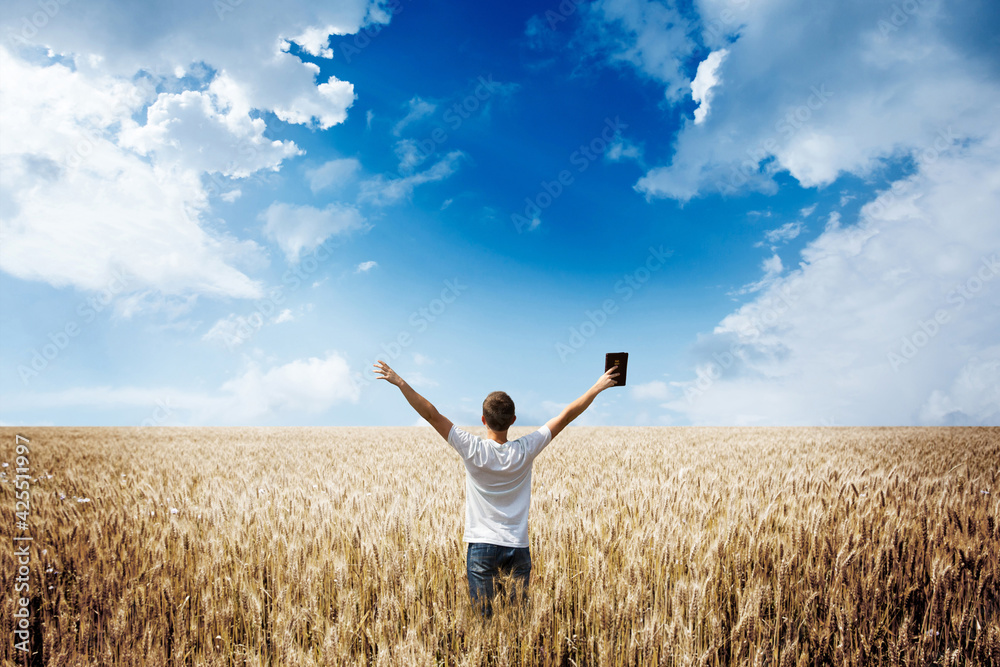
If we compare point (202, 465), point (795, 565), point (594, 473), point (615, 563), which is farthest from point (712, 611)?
point (202, 465)

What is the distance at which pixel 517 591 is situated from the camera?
275 centimetres

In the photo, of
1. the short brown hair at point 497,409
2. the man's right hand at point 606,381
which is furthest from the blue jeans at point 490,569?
the man's right hand at point 606,381

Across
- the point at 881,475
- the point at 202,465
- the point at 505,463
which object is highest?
the point at 505,463

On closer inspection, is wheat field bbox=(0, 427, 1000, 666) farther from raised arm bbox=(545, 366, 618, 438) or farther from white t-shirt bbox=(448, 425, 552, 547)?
raised arm bbox=(545, 366, 618, 438)

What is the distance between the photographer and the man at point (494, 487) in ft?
9.31

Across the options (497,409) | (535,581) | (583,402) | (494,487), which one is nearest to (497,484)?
(494,487)

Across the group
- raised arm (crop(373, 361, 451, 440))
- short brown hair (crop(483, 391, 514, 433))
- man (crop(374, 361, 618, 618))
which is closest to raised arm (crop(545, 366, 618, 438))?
man (crop(374, 361, 618, 618))

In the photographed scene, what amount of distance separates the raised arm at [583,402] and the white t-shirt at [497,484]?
8 cm

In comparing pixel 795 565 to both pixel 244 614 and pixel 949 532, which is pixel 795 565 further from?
pixel 244 614

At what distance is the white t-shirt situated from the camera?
285 centimetres

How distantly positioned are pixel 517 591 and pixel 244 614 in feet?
5.18

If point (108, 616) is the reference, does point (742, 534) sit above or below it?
above

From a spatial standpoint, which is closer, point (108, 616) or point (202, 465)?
point (108, 616)

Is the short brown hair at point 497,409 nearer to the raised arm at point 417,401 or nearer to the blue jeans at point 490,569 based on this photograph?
the raised arm at point 417,401
